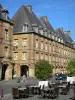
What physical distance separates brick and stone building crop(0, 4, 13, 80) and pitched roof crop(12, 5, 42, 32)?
1188cm

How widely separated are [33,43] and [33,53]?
2.33 metres

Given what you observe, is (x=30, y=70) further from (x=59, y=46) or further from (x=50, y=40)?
(x=59, y=46)

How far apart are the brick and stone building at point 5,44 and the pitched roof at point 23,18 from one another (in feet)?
39.0

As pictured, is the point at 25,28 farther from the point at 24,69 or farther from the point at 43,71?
the point at 43,71

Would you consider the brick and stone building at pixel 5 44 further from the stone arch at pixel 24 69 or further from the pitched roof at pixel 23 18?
the stone arch at pixel 24 69

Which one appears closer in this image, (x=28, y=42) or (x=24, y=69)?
(x=28, y=42)

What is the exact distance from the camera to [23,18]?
59.2 metres

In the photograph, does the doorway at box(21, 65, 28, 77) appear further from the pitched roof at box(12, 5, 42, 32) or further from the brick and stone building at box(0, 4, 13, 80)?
the brick and stone building at box(0, 4, 13, 80)

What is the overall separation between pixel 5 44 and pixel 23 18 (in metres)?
17.4

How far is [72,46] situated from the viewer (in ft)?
289

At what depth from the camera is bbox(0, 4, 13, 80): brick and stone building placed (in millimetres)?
42375

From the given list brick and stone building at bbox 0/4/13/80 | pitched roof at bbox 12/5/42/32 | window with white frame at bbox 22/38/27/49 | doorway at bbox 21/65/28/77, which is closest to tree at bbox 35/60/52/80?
brick and stone building at bbox 0/4/13/80

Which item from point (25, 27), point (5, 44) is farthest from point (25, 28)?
point (5, 44)

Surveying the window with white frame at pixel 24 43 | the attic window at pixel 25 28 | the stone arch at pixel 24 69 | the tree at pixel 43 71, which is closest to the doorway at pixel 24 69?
the stone arch at pixel 24 69
